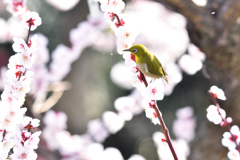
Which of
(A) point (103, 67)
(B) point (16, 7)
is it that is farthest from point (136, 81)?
(A) point (103, 67)

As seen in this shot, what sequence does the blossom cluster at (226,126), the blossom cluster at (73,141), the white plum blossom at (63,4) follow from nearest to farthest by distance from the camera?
the blossom cluster at (226,126), the blossom cluster at (73,141), the white plum blossom at (63,4)

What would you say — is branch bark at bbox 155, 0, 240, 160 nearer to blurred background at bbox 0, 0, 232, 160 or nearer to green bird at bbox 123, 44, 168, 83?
green bird at bbox 123, 44, 168, 83

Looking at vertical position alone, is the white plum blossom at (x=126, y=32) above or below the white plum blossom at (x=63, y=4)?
below

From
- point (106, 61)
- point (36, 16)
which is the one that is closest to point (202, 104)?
point (106, 61)

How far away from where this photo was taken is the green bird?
460mm

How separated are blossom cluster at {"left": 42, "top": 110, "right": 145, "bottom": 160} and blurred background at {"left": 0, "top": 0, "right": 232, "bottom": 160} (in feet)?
0.40

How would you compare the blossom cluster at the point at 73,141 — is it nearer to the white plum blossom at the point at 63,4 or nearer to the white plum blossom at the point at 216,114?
the white plum blossom at the point at 63,4

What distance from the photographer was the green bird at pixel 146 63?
460 mm

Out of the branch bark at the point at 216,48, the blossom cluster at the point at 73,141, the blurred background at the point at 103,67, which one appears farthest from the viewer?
the blurred background at the point at 103,67

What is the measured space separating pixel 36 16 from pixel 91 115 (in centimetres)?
187

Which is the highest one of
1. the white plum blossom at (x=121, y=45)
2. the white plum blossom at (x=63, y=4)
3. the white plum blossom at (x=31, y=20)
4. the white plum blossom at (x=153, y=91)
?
the white plum blossom at (x=63, y=4)

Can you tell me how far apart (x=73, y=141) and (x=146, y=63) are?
1459 millimetres

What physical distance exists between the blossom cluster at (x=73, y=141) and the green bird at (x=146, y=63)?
1295 millimetres

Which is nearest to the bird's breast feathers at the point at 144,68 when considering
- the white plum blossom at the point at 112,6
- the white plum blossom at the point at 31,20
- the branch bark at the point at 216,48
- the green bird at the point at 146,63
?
the green bird at the point at 146,63
